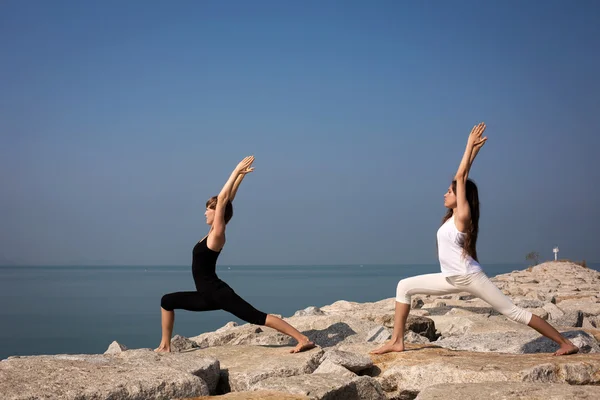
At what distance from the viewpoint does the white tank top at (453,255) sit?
646cm

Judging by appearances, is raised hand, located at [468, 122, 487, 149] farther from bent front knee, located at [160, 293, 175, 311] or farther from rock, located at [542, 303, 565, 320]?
rock, located at [542, 303, 565, 320]

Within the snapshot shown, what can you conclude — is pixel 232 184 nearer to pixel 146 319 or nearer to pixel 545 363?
pixel 545 363

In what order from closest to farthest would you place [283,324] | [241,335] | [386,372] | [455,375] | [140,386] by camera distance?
1. [140,386]
2. [455,375]
3. [386,372]
4. [283,324]
5. [241,335]

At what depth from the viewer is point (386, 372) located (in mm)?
6062

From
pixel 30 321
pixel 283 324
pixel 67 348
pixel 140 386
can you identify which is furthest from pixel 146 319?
pixel 140 386

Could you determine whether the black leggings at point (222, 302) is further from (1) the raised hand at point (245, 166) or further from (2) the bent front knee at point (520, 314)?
(2) the bent front knee at point (520, 314)

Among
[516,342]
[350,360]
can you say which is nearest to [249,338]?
[350,360]

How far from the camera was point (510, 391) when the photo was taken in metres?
4.79

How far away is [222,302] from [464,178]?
9.32ft

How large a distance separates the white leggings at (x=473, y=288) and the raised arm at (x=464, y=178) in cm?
51

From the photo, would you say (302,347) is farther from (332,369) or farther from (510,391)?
(510,391)

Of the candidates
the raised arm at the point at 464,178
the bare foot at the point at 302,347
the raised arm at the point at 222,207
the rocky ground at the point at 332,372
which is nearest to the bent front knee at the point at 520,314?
the rocky ground at the point at 332,372

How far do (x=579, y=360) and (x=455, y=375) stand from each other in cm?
120

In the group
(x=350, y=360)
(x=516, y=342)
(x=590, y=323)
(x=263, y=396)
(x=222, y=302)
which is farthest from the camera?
(x=590, y=323)
